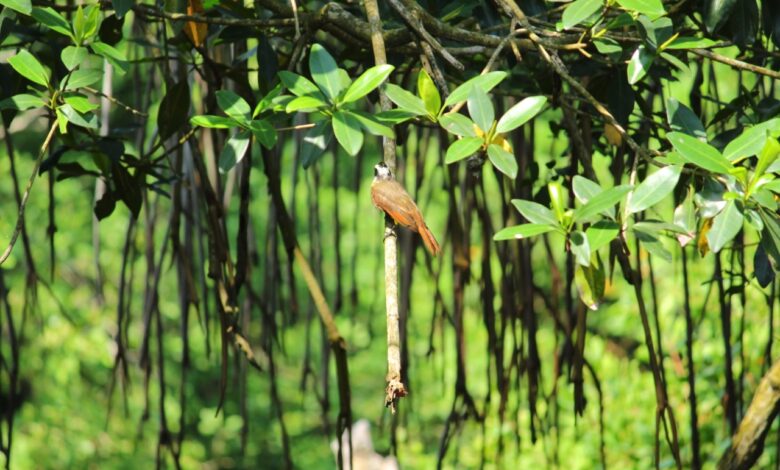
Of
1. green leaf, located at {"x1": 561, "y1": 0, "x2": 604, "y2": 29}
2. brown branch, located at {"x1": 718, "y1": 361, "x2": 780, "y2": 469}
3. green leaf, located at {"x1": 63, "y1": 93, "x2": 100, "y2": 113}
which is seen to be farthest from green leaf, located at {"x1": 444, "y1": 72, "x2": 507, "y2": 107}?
brown branch, located at {"x1": 718, "y1": 361, "x2": 780, "y2": 469}

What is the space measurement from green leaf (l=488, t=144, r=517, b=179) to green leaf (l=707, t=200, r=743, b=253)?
169mm

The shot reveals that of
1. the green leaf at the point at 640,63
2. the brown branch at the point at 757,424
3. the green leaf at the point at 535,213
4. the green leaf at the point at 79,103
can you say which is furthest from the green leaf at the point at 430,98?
the brown branch at the point at 757,424

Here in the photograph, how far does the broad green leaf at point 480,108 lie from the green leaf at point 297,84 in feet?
0.44

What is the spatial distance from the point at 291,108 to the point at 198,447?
4506 mm

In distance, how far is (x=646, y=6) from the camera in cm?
100

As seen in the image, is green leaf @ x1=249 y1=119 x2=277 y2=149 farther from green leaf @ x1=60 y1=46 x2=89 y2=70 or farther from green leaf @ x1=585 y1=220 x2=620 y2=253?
green leaf @ x1=585 y1=220 x2=620 y2=253

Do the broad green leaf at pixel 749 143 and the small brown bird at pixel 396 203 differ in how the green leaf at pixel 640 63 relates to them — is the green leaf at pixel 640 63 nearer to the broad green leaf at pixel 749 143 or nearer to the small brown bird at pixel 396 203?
the broad green leaf at pixel 749 143

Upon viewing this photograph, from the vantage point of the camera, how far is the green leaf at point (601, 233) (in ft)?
3.00

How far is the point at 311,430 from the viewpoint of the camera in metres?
5.40

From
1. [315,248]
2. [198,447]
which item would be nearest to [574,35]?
[315,248]

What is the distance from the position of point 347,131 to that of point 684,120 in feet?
1.16

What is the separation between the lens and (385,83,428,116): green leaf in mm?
945

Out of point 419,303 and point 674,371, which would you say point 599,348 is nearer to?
point 674,371

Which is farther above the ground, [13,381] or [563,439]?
[13,381]
